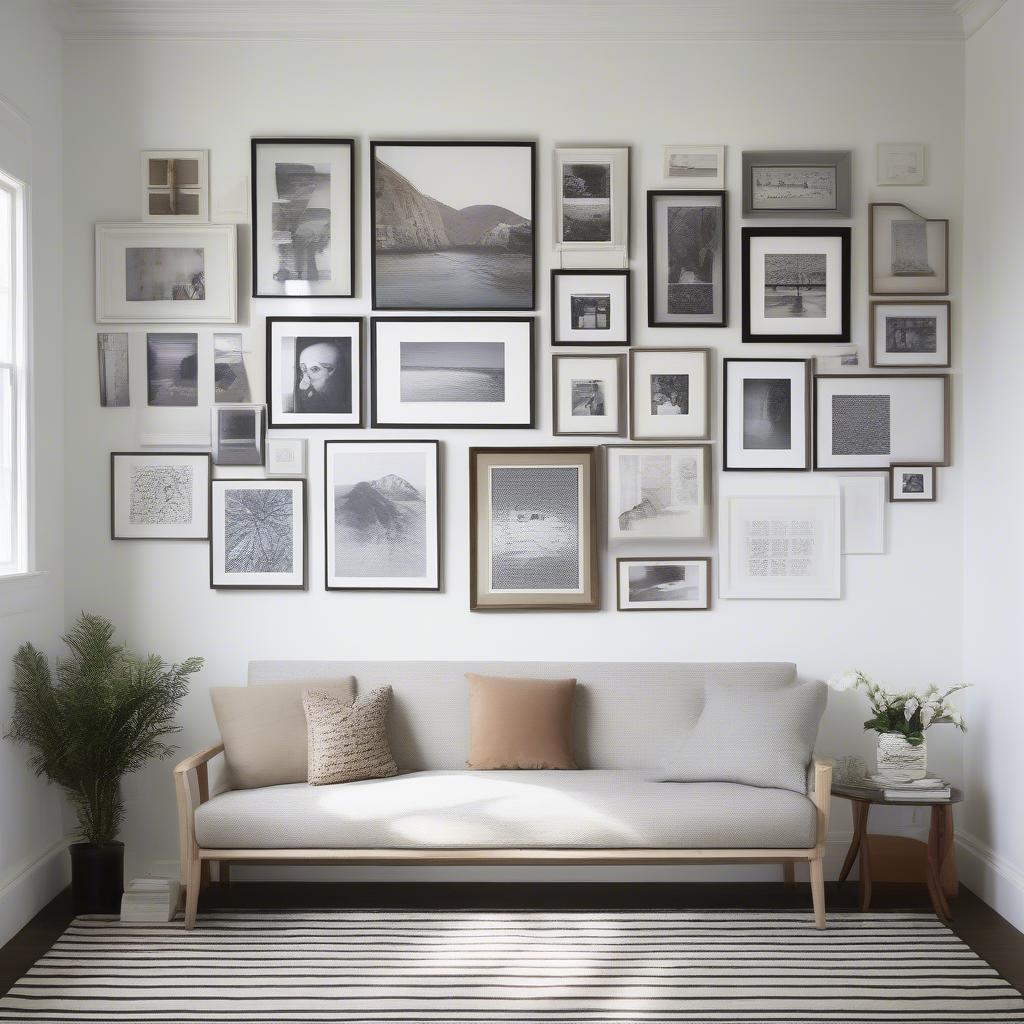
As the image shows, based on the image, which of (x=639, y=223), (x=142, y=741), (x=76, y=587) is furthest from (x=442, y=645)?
(x=639, y=223)

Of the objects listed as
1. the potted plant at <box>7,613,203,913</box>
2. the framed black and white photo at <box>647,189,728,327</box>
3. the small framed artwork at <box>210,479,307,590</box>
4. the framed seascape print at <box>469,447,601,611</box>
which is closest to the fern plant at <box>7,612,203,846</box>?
the potted plant at <box>7,613,203,913</box>

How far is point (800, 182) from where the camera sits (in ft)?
14.5

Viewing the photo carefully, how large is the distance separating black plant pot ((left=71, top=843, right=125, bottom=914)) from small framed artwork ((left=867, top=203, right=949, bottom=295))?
12.3ft

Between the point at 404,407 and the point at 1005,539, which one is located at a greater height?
the point at 404,407

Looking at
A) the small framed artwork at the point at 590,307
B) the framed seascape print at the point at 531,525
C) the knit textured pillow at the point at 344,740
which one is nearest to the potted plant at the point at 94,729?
the knit textured pillow at the point at 344,740

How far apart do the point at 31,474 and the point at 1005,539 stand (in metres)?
3.71

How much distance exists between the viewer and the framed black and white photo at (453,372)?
14.5 ft

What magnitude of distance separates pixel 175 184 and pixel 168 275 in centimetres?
37

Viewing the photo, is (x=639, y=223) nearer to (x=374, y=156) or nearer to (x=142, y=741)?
(x=374, y=156)

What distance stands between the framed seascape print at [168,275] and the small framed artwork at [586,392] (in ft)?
4.53

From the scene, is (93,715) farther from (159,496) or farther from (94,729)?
(159,496)

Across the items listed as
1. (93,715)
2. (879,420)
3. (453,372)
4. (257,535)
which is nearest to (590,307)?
(453,372)

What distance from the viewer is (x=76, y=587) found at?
4.41 metres

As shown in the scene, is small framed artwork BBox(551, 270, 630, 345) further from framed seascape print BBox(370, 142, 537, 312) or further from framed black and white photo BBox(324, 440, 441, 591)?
framed black and white photo BBox(324, 440, 441, 591)
